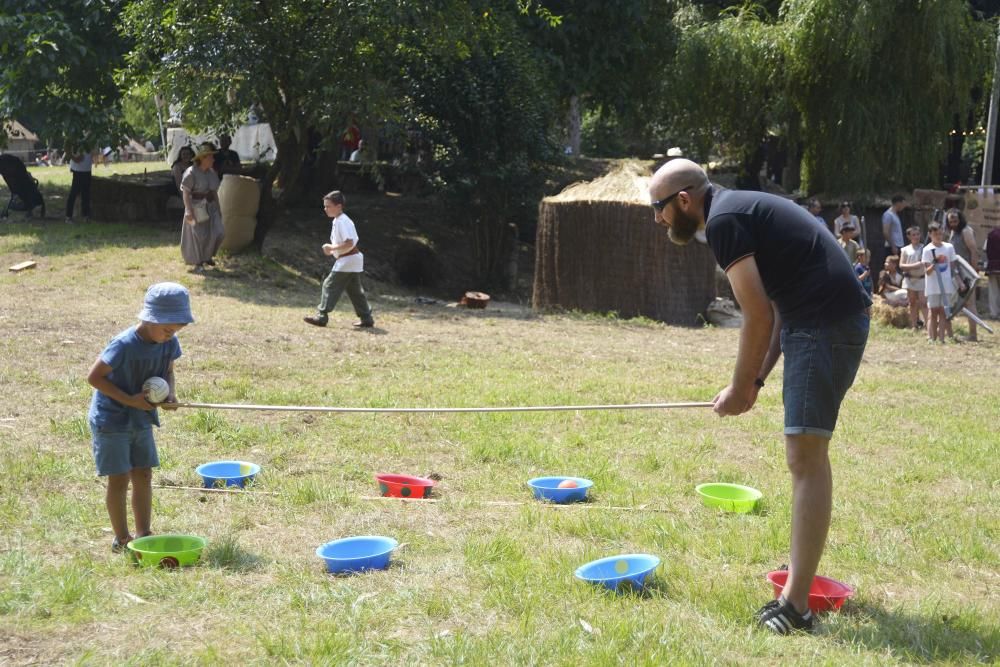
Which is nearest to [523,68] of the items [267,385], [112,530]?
[267,385]

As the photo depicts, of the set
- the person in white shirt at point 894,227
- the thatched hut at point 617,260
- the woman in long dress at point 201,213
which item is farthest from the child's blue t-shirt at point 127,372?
the person in white shirt at point 894,227

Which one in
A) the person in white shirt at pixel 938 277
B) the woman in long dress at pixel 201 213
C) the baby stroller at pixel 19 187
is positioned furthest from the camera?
the baby stroller at pixel 19 187

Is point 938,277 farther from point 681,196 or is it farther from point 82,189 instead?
point 82,189

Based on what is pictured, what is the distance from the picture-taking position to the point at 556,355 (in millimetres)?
12883

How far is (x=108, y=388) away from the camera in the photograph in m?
5.43

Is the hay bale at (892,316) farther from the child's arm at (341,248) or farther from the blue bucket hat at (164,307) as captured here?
the blue bucket hat at (164,307)

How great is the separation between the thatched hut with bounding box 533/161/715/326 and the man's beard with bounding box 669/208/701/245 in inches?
480

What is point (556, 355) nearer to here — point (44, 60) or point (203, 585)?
point (203, 585)

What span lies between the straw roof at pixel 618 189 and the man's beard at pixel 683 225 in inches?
496

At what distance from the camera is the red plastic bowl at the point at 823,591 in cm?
486

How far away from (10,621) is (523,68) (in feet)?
56.1

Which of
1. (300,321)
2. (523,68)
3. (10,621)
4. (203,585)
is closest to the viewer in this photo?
(10,621)

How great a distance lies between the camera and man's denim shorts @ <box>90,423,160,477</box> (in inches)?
216

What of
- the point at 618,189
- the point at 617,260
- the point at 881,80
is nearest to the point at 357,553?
the point at 617,260
